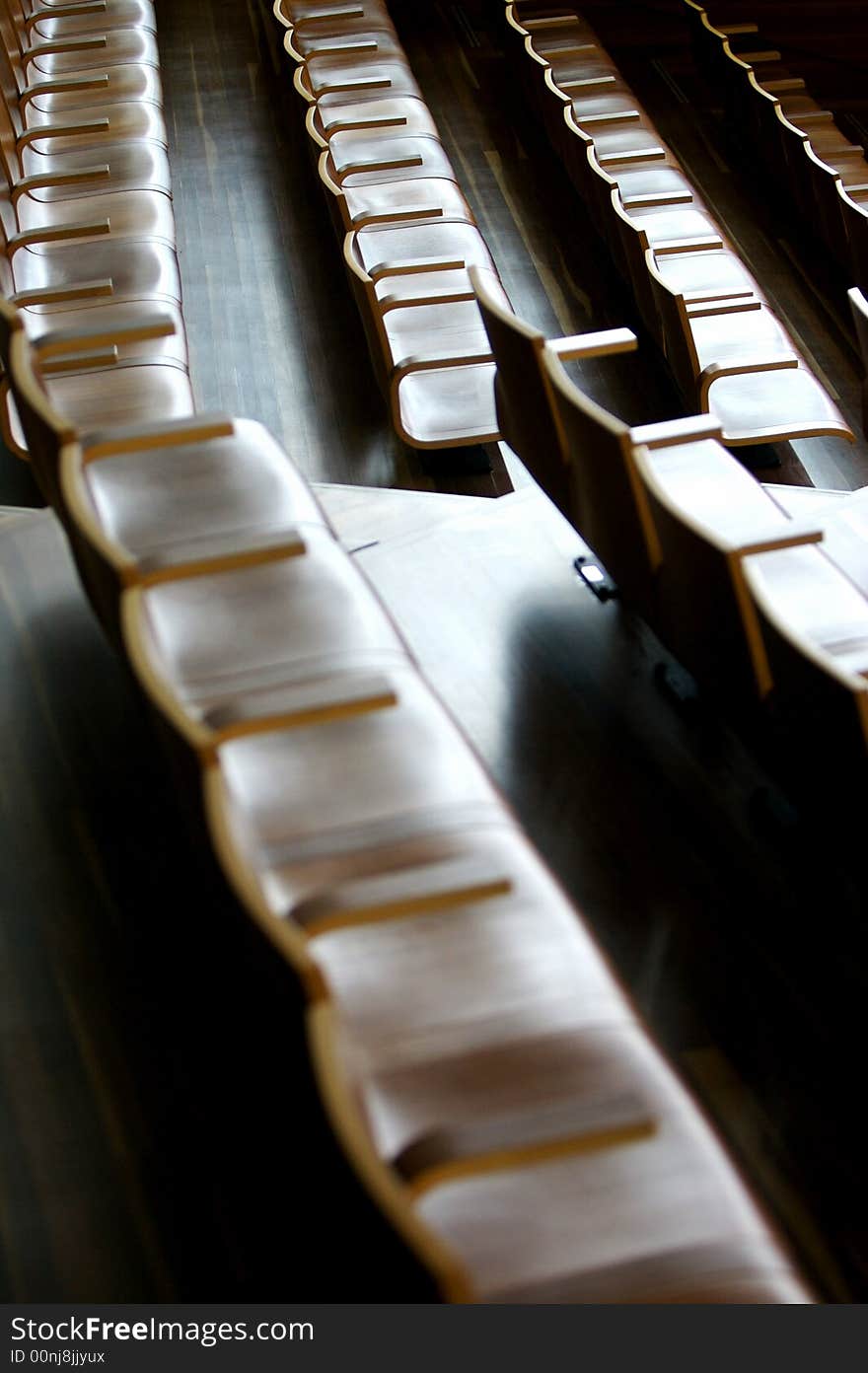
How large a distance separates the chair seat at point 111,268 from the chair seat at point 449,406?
131 mm

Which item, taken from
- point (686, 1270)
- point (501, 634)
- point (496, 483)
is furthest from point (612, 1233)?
point (496, 483)

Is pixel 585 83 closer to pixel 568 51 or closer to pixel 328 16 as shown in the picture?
pixel 568 51

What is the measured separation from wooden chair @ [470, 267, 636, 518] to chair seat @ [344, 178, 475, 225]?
0.68ft

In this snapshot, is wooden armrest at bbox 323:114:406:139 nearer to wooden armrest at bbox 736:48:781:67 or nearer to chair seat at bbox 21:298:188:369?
chair seat at bbox 21:298:188:369

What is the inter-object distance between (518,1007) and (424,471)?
40cm

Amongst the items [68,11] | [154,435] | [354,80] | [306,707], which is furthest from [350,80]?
[306,707]

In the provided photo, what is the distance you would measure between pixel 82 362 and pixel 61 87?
0.36 meters

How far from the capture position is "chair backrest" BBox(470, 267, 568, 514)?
0.54 meters

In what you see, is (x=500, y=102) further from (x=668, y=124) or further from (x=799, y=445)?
(x=799, y=445)

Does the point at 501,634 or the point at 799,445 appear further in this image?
the point at 799,445

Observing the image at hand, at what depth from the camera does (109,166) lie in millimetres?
789

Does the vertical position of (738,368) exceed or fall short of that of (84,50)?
it falls short


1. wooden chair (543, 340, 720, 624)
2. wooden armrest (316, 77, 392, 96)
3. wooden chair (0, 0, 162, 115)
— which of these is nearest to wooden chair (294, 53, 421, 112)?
wooden armrest (316, 77, 392, 96)

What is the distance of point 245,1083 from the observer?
0.38 metres
